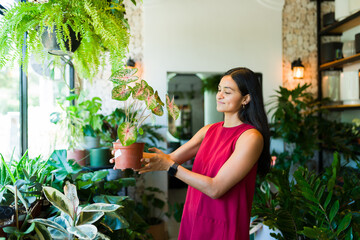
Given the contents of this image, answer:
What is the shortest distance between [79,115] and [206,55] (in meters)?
1.78

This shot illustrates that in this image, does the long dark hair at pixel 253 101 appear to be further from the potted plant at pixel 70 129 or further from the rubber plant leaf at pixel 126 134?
the potted plant at pixel 70 129

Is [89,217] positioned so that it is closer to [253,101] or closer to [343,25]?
[253,101]

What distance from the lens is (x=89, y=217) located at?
112 centimetres

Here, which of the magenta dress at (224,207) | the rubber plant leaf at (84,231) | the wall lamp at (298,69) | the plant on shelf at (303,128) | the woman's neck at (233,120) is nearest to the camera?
the rubber plant leaf at (84,231)

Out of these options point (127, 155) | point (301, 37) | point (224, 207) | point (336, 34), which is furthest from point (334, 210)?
point (336, 34)

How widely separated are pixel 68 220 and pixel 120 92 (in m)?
0.52

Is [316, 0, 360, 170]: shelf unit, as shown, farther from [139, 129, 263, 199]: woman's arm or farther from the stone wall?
[139, 129, 263, 199]: woman's arm

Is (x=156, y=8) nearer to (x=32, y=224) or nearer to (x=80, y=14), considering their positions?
(x=80, y=14)

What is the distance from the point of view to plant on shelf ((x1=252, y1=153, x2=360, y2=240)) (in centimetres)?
151

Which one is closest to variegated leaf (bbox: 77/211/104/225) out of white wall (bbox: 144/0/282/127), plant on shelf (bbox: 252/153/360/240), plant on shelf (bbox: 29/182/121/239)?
plant on shelf (bbox: 29/182/121/239)

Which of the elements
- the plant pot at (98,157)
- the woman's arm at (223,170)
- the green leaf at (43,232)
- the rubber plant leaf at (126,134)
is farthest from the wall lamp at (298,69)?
the green leaf at (43,232)

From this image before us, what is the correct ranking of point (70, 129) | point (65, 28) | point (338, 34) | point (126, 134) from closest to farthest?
point (126, 134) → point (65, 28) → point (70, 129) → point (338, 34)

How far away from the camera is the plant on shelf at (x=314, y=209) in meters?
1.51

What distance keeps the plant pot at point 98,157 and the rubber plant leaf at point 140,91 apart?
157 cm
